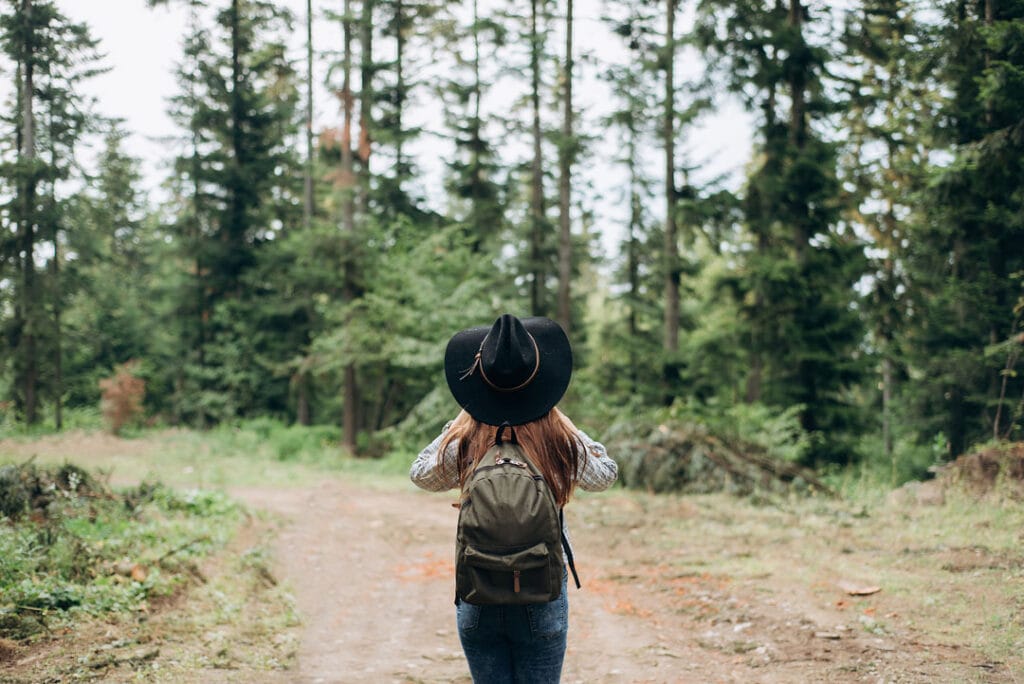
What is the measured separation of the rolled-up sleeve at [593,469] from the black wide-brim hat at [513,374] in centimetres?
27

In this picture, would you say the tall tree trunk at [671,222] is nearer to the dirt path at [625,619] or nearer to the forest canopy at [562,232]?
the forest canopy at [562,232]

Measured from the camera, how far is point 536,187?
22.5 meters

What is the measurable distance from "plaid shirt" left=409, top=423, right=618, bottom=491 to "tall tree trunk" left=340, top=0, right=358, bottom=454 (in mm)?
18926

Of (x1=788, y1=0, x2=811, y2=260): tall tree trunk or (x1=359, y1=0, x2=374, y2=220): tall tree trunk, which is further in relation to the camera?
(x1=359, y1=0, x2=374, y2=220): tall tree trunk

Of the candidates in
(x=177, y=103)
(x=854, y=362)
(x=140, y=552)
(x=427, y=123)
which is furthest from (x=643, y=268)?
(x=140, y=552)

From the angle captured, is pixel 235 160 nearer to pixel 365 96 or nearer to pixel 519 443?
pixel 365 96

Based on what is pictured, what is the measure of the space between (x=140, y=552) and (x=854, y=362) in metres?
15.8

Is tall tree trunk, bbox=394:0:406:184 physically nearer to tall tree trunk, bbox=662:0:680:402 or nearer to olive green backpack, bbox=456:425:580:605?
tall tree trunk, bbox=662:0:680:402

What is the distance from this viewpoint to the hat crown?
2572mm

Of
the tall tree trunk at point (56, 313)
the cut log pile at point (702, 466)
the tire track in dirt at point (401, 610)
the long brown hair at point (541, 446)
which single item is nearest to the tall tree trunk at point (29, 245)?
the tall tree trunk at point (56, 313)

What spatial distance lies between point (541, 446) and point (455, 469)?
0.39 metres

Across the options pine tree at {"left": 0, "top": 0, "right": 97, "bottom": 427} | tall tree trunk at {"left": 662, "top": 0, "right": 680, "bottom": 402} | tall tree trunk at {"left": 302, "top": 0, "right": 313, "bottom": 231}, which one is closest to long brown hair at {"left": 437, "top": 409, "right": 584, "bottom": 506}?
pine tree at {"left": 0, "top": 0, "right": 97, "bottom": 427}

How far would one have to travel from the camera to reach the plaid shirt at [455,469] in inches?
110

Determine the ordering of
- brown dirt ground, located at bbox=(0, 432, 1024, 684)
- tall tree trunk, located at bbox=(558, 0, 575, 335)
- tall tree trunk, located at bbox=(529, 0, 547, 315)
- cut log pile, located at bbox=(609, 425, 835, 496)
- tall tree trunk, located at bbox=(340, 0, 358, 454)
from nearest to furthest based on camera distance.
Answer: brown dirt ground, located at bbox=(0, 432, 1024, 684)
cut log pile, located at bbox=(609, 425, 835, 496)
tall tree trunk, located at bbox=(558, 0, 575, 335)
tall tree trunk, located at bbox=(529, 0, 547, 315)
tall tree trunk, located at bbox=(340, 0, 358, 454)
